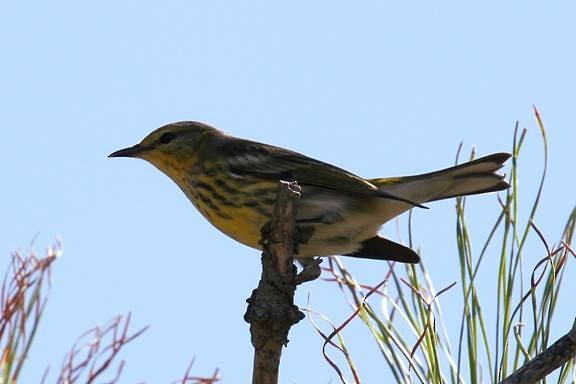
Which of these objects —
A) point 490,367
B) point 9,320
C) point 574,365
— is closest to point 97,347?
point 9,320

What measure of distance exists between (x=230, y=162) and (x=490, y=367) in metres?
2.61

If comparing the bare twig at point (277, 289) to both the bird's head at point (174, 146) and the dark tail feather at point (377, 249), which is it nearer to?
the dark tail feather at point (377, 249)

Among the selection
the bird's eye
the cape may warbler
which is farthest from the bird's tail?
the bird's eye

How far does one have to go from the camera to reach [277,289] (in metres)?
3.29

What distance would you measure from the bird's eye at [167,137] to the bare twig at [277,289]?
2.34 meters

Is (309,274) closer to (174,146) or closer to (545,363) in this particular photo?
(545,363)

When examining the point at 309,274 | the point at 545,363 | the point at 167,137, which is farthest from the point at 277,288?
the point at 167,137

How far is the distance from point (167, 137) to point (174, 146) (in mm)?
199

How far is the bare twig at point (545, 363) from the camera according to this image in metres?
2.35

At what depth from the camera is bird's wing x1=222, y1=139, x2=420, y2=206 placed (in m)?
4.88

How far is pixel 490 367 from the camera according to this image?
2730 millimetres

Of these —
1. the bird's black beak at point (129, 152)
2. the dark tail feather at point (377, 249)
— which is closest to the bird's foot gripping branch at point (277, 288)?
the dark tail feather at point (377, 249)

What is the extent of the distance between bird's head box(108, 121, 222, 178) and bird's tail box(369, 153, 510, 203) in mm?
1028

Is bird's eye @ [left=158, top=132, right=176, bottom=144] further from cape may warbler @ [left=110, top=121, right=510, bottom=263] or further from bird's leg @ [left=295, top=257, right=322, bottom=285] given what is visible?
bird's leg @ [left=295, top=257, right=322, bottom=285]
